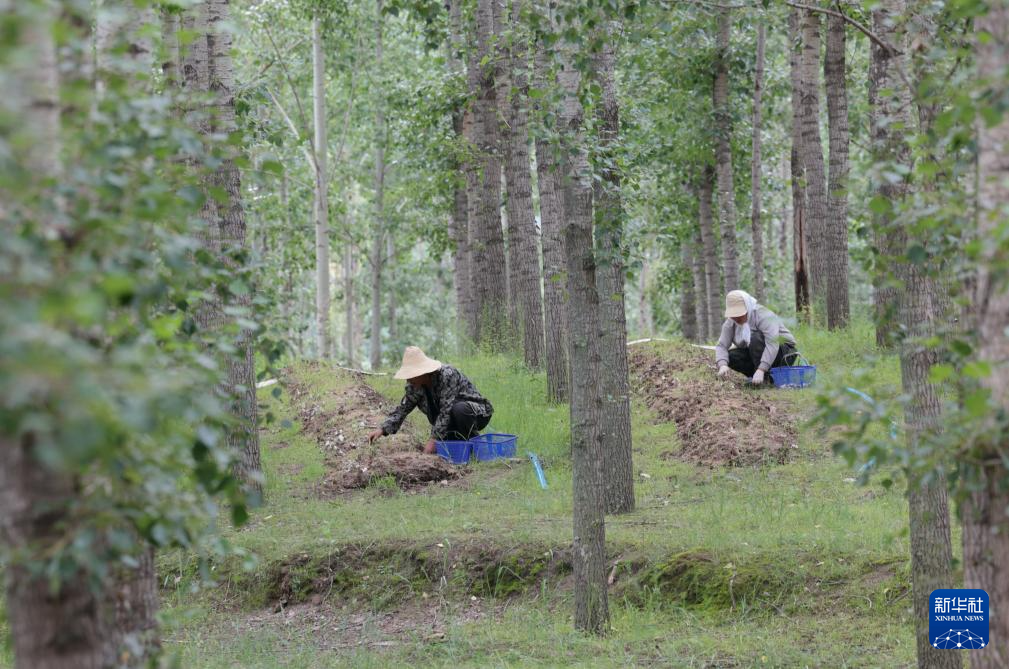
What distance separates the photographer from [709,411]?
34.0 ft

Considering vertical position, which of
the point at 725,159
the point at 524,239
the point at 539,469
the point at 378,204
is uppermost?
the point at 378,204

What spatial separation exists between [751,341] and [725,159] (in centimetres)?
524

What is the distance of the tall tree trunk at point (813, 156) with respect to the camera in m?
13.6

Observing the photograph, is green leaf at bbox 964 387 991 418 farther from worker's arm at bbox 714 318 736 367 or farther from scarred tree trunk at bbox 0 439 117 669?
worker's arm at bbox 714 318 736 367

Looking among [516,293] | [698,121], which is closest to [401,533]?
[516,293]

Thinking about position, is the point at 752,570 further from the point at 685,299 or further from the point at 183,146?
the point at 685,299

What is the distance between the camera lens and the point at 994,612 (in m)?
3.56

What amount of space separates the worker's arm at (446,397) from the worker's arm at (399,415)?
0.27m

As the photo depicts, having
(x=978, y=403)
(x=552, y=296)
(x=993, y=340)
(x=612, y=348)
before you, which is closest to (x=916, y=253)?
(x=993, y=340)

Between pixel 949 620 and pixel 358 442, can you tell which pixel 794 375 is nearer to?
pixel 358 442

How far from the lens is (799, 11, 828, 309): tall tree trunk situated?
1363 cm

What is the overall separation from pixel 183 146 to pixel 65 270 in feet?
2.50

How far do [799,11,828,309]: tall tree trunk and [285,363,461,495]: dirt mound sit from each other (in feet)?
21.0

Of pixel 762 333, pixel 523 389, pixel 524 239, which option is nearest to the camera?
pixel 762 333
